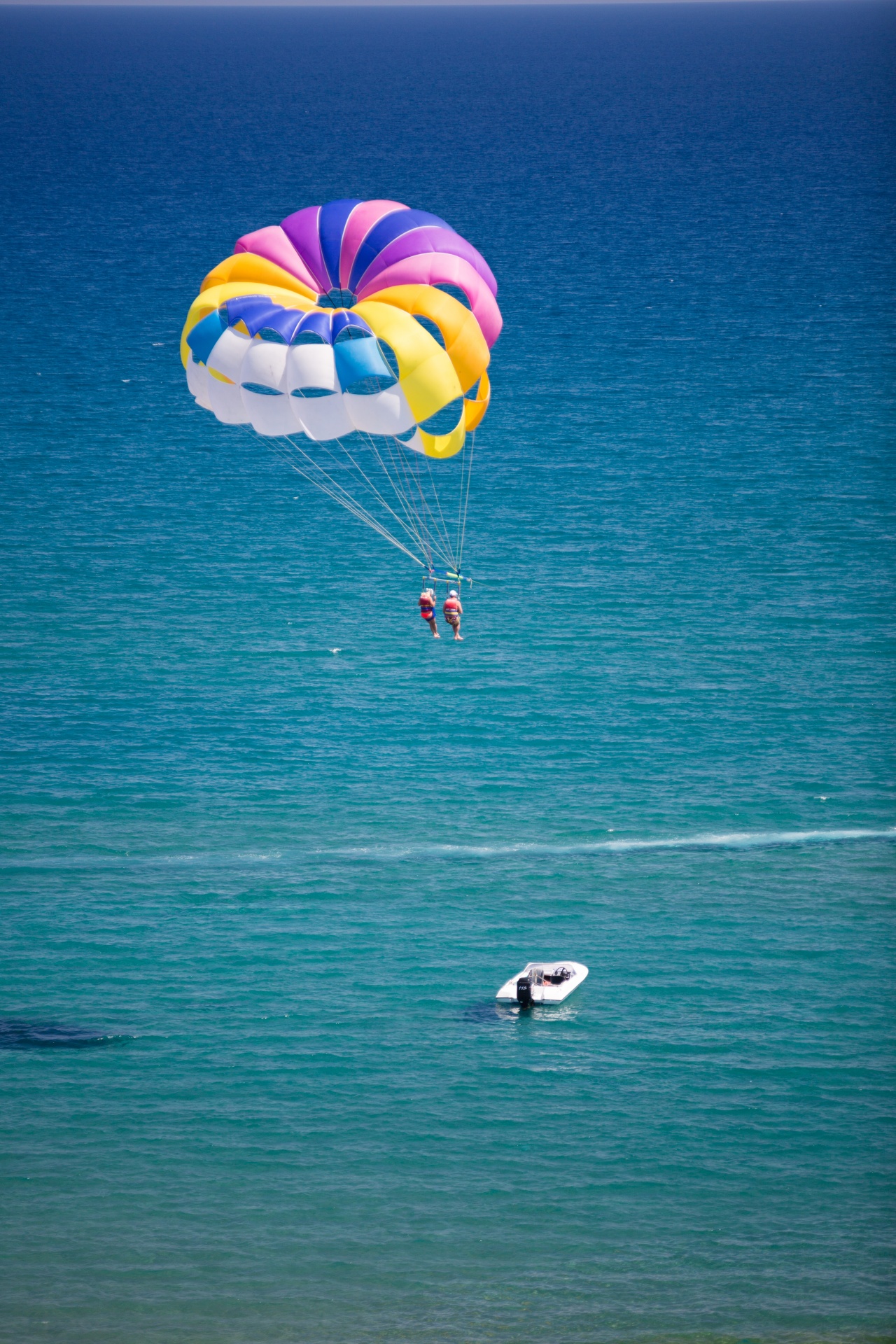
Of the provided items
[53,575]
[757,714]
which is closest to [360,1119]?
[757,714]

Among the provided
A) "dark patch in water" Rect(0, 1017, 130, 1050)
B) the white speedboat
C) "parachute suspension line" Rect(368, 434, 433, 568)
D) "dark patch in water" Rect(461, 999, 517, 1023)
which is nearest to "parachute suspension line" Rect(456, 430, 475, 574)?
"parachute suspension line" Rect(368, 434, 433, 568)

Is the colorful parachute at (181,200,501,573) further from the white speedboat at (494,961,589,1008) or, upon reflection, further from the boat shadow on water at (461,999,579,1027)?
the boat shadow on water at (461,999,579,1027)

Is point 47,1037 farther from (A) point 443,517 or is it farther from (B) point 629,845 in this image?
(A) point 443,517

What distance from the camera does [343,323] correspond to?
50.5 m

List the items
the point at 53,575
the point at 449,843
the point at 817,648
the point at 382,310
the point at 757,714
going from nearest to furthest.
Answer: the point at 382,310, the point at 449,843, the point at 757,714, the point at 817,648, the point at 53,575

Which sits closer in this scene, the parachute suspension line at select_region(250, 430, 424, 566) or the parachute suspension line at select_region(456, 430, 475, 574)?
the parachute suspension line at select_region(456, 430, 475, 574)

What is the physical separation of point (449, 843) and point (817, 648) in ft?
82.5

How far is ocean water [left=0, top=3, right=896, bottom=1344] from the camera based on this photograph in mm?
49031

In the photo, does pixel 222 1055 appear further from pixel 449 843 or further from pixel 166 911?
pixel 449 843

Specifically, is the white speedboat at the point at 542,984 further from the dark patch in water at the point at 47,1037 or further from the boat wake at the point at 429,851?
the dark patch in water at the point at 47,1037

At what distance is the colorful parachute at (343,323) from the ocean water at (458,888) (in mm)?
19418

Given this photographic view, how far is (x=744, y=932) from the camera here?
6225cm

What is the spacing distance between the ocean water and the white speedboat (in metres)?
0.81

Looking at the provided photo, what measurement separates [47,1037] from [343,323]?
2481 cm
